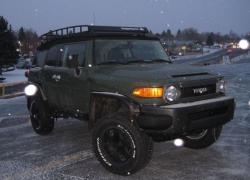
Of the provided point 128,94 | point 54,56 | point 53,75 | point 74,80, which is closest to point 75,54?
point 74,80

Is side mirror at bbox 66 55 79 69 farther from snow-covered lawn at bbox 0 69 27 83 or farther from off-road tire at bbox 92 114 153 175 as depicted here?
snow-covered lawn at bbox 0 69 27 83

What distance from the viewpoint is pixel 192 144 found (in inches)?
275

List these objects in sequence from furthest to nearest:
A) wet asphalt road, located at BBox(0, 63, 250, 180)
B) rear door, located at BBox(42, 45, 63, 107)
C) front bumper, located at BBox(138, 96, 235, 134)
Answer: rear door, located at BBox(42, 45, 63, 107) < wet asphalt road, located at BBox(0, 63, 250, 180) < front bumper, located at BBox(138, 96, 235, 134)

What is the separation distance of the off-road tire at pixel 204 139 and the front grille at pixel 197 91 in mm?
974

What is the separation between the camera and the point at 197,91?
19.0ft

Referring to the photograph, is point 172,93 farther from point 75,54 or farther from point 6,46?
point 6,46

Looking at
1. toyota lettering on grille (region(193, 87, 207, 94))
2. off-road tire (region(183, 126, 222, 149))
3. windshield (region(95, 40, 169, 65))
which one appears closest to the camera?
toyota lettering on grille (region(193, 87, 207, 94))

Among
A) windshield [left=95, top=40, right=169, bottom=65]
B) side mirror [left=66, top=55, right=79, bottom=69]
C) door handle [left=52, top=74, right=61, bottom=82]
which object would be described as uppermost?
windshield [left=95, top=40, right=169, bottom=65]

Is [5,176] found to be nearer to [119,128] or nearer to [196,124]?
[119,128]

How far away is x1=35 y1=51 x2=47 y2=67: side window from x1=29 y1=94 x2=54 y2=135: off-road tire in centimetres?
73

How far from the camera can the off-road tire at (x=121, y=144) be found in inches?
212

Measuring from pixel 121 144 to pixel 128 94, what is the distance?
0.72m

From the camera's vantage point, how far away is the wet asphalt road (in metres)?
5.64

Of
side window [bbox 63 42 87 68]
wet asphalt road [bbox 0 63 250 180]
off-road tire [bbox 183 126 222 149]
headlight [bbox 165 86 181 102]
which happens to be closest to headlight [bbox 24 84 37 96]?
wet asphalt road [bbox 0 63 250 180]
